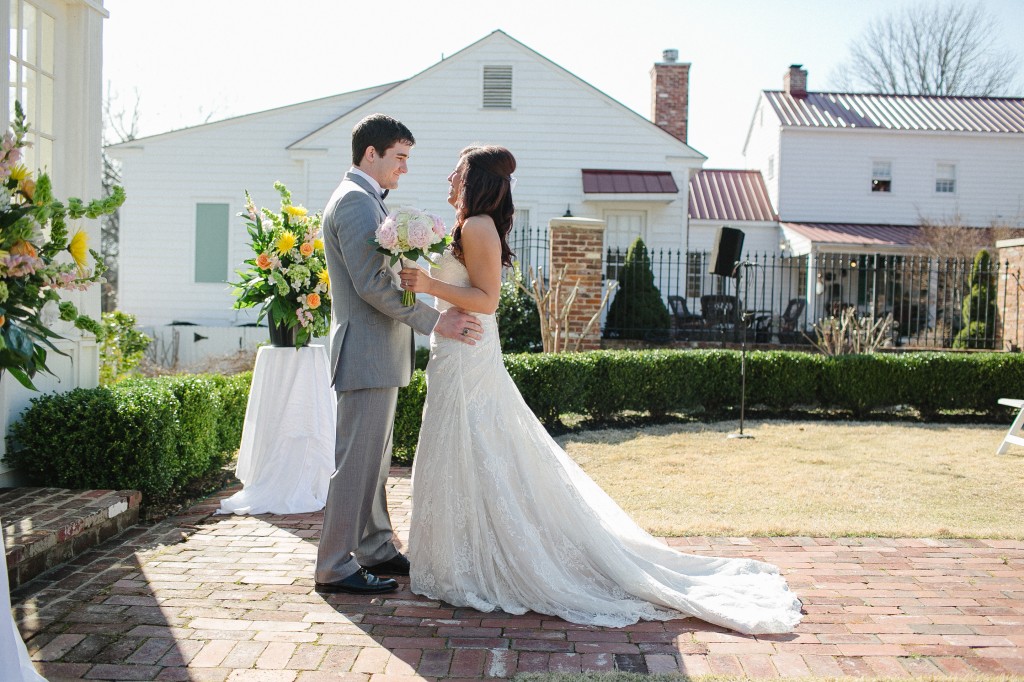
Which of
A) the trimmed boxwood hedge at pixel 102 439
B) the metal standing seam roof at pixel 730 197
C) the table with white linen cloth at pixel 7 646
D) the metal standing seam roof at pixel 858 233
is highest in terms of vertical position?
the metal standing seam roof at pixel 730 197

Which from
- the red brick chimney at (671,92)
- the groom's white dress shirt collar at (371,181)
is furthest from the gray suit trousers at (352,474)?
the red brick chimney at (671,92)

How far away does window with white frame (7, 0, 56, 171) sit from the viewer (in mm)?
5473

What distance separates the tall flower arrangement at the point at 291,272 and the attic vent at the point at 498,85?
1219cm

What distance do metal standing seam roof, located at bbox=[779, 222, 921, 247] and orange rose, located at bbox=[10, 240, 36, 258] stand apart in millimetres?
21048

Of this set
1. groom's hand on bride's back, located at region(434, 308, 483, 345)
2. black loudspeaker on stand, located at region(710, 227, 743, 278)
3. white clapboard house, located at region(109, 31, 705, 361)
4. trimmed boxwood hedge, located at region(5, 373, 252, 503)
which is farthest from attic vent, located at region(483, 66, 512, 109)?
groom's hand on bride's back, located at region(434, 308, 483, 345)

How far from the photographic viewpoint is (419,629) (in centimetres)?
367

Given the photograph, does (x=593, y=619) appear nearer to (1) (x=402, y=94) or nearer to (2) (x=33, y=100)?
(2) (x=33, y=100)

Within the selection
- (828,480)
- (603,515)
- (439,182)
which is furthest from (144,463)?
(439,182)

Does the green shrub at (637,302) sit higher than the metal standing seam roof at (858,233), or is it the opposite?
the metal standing seam roof at (858,233)

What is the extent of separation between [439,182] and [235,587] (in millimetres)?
14318

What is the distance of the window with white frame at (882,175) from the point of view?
80.8 feet

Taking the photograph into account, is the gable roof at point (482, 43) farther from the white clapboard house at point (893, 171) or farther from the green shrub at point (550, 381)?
the green shrub at point (550, 381)

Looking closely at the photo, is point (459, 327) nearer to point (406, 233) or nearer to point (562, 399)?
point (406, 233)

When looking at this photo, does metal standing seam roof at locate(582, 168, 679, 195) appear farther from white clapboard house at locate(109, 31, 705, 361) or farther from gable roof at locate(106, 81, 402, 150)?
gable roof at locate(106, 81, 402, 150)
